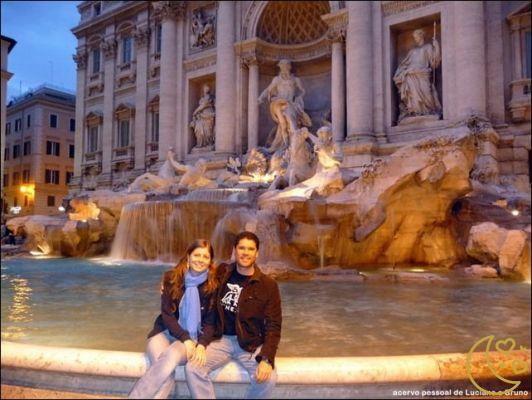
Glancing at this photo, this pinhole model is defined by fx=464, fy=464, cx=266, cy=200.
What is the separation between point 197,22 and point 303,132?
10.8 meters

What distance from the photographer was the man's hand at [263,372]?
93.5 inches

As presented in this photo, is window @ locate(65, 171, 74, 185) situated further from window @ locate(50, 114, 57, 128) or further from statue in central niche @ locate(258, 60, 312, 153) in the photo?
statue in central niche @ locate(258, 60, 312, 153)

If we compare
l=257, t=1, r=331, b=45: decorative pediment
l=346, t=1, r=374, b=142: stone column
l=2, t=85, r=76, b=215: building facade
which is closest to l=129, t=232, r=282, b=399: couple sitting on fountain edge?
l=346, t=1, r=374, b=142: stone column

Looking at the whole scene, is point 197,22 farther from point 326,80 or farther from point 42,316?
point 42,316

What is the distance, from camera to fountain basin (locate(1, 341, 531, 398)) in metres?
2.43

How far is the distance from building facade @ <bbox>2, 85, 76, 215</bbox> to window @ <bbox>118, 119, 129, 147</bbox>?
320 centimetres

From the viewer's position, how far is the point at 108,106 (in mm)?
25094

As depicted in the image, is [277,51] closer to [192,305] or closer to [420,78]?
[420,78]

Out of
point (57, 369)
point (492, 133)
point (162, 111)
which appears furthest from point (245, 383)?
point (162, 111)

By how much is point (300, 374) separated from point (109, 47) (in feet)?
85.2

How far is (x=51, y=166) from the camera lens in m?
27.6

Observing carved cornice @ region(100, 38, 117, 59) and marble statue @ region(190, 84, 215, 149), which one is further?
carved cornice @ region(100, 38, 117, 59)

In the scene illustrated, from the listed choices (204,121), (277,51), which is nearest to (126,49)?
(204,121)

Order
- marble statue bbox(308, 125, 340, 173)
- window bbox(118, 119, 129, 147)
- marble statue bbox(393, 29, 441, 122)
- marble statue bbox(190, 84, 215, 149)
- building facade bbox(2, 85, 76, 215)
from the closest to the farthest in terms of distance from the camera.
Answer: marble statue bbox(308, 125, 340, 173), marble statue bbox(393, 29, 441, 122), building facade bbox(2, 85, 76, 215), marble statue bbox(190, 84, 215, 149), window bbox(118, 119, 129, 147)
